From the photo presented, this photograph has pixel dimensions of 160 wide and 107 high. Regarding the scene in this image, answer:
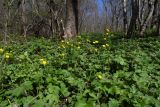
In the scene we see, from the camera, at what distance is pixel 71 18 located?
1073 cm

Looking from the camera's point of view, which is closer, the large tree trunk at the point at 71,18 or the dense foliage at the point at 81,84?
the dense foliage at the point at 81,84

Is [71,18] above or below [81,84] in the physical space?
above

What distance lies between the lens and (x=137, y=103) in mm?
3758

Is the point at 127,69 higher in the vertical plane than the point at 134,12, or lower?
lower

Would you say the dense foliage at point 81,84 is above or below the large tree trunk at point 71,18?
below

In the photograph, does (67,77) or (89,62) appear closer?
(67,77)

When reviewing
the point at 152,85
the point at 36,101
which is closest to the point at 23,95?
the point at 36,101

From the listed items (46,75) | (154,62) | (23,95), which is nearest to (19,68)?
(46,75)

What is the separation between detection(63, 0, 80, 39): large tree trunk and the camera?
10.7 metres

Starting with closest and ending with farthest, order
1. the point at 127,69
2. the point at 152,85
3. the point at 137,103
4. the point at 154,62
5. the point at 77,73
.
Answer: the point at 137,103 → the point at 152,85 → the point at 77,73 → the point at 127,69 → the point at 154,62

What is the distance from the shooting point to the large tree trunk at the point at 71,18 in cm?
1066

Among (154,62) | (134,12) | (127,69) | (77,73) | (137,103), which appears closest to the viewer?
(137,103)

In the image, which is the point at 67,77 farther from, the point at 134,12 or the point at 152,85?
the point at 134,12

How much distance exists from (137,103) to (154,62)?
2.23m
